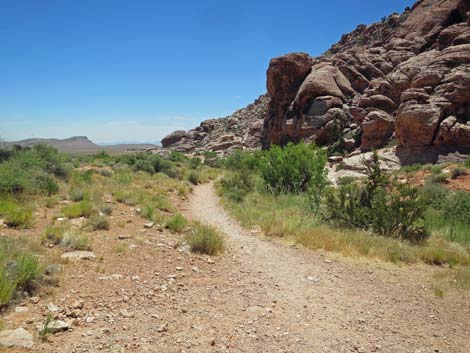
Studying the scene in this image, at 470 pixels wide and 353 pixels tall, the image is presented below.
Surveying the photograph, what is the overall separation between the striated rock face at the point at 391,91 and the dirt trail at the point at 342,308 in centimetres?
1745

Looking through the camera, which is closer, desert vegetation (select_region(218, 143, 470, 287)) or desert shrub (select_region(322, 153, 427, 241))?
desert vegetation (select_region(218, 143, 470, 287))

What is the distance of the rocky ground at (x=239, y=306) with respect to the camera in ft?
12.0

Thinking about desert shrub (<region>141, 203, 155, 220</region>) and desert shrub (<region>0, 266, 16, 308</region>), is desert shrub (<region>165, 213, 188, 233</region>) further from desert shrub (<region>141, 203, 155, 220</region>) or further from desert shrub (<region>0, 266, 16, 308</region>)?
desert shrub (<region>0, 266, 16, 308</region>)

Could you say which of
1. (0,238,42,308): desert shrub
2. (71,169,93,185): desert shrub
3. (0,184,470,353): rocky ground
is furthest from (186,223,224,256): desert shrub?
(71,169,93,185): desert shrub

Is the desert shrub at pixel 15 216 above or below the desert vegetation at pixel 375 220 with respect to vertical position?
above

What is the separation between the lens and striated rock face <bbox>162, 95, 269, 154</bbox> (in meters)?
46.6

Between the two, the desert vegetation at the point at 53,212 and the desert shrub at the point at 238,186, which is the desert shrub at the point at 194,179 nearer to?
the desert shrub at the point at 238,186

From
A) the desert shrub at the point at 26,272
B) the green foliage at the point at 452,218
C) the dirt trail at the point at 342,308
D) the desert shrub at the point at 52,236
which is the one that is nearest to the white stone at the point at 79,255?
the desert shrub at the point at 52,236

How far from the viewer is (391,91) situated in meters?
27.3

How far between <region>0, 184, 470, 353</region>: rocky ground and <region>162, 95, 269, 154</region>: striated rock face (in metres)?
38.3

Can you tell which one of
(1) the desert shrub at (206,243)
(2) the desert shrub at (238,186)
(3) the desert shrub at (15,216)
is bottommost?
(2) the desert shrub at (238,186)

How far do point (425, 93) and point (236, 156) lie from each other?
1583cm

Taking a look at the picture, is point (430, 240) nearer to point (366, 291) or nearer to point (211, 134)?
point (366, 291)

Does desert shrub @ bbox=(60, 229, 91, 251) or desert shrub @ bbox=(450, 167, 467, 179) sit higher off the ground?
desert shrub @ bbox=(60, 229, 91, 251)
